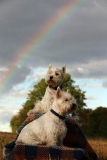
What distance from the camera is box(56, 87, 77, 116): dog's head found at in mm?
9125

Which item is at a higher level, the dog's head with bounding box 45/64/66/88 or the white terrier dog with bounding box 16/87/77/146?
the dog's head with bounding box 45/64/66/88

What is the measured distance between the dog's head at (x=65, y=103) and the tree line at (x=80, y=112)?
22.3 metres

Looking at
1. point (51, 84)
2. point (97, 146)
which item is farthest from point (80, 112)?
point (51, 84)

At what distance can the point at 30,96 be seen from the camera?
38.5 meters

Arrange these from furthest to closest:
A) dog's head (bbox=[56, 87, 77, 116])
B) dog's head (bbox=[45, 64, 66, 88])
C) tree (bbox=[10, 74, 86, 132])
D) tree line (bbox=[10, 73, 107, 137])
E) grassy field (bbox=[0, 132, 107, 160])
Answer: tree (bbox=[10, 74, 86, 132]) → tree line (bbox=[10, 73, 107, 137]) → grassy field (bbox=[0, 132, 107, 160]) → dog's head (bbox=[45, 64, 66, 88]) → dog's head (bbox=[56, 87, 77, 116])

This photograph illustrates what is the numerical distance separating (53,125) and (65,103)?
1.89 feet

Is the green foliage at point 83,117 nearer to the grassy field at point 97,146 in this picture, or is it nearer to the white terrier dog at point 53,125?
the grassy field at point 97,146

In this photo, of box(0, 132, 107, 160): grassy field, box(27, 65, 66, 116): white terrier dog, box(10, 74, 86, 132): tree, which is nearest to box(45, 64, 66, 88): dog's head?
box(27, 65, 66, 116): white terrier dog

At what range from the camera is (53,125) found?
9.27 metres

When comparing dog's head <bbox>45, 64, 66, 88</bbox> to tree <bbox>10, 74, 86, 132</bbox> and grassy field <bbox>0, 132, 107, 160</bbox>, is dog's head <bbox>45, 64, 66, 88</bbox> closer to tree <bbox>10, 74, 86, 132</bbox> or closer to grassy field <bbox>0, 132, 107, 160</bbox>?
grassy field <bbox>0, 132, 107, 160</bbox>

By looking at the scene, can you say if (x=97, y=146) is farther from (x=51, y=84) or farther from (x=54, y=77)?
(x=54, y=77)

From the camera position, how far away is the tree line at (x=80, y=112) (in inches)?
1275

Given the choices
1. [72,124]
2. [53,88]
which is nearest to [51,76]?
[53,88]

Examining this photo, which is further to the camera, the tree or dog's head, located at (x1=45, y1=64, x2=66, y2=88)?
the tree
